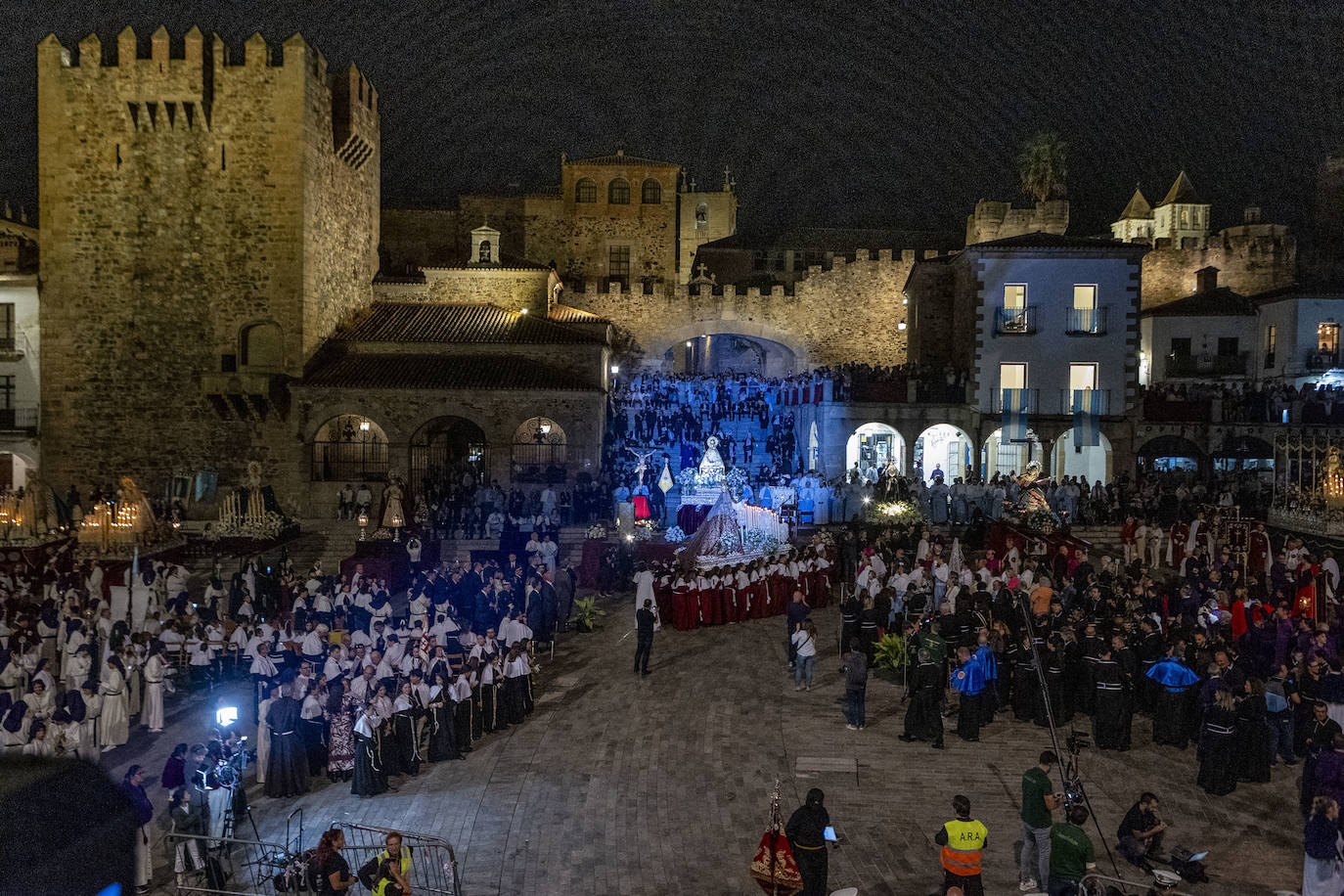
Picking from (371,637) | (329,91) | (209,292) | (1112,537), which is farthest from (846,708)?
(329,91)

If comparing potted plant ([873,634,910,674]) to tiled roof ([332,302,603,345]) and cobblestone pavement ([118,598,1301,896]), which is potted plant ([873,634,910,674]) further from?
tiled roof ([332,302,603,345])

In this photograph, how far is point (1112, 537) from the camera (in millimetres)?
24312

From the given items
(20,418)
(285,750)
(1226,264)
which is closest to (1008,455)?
(1226,264)

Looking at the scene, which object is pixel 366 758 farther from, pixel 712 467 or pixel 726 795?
pixel 712 467

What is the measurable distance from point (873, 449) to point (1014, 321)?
568 cm

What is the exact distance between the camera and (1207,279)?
3988 centimetres

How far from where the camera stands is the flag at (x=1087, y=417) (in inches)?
1195

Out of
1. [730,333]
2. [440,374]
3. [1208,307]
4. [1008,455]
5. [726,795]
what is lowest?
[726,795]

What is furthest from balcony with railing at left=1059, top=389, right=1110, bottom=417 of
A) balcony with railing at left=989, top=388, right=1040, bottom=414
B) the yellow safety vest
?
the yellow safety vest

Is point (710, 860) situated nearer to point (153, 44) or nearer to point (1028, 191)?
point (153, 44)

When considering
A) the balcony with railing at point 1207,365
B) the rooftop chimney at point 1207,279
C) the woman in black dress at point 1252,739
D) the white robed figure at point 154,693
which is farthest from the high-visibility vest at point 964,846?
the rooftop chimney at point 1207,279

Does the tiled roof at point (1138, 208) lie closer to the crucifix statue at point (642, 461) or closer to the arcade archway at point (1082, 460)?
A: the arcade archway at point (1082, 460)

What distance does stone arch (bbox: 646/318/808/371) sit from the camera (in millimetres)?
41781

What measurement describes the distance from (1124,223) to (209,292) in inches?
1506
